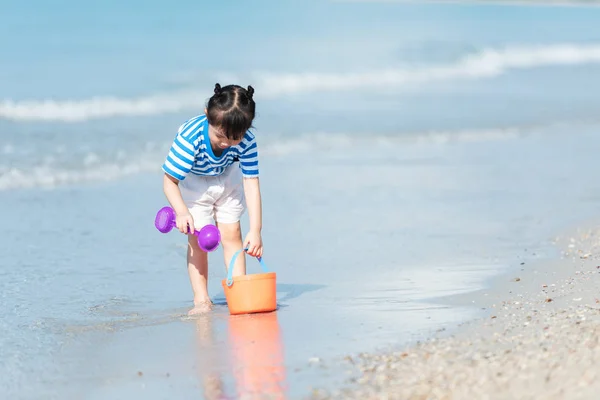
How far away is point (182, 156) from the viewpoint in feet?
16.2

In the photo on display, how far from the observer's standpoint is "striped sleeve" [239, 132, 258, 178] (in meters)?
5.02

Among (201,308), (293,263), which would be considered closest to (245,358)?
(201,308)

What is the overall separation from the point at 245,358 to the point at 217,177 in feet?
5.07

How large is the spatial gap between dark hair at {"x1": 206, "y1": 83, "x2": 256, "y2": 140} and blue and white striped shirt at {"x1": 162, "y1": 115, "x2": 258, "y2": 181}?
0.63 feet

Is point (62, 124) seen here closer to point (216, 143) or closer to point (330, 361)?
point (216, 143)

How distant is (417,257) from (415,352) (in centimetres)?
232

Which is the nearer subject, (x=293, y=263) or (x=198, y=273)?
(x=198, y=273)

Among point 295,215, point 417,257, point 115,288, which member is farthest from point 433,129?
point 115,288

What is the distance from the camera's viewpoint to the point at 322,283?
5.50 metres

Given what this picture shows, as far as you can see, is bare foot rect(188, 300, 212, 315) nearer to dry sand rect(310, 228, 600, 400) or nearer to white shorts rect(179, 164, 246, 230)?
white shorts rect(179, 164, 246, 230)

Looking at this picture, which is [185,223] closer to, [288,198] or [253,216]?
[253,216]

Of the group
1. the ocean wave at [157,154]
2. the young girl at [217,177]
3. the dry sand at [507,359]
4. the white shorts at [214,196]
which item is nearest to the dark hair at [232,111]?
the young girl at [217,177]

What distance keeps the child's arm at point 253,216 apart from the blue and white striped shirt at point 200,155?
0.05 meters

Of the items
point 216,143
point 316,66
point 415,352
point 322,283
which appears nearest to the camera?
point 415,352
